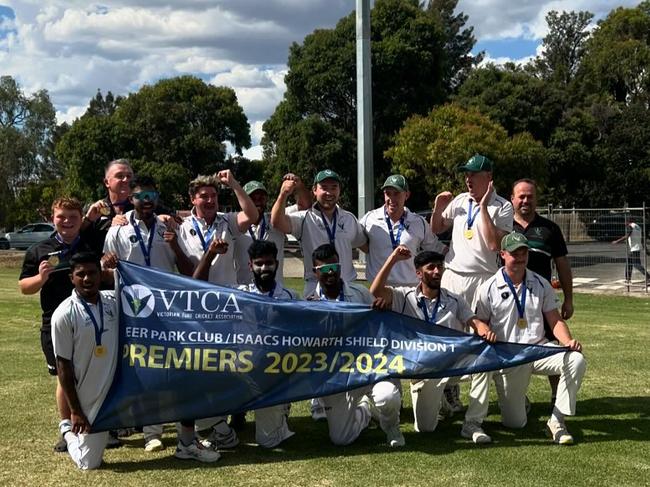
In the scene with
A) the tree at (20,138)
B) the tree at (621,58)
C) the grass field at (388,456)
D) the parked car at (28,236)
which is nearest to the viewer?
the grass field at (388,456)

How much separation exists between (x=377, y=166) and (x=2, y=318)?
915 inches

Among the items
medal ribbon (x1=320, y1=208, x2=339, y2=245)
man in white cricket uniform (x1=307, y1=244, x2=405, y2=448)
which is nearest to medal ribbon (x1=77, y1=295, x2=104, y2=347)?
man in white cricket uniform (x1=307, y1=244, x2=405, y2=448)

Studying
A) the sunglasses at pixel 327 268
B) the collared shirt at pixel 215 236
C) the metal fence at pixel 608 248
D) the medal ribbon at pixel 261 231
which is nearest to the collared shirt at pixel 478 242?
the sunglasses at pixel 327 268

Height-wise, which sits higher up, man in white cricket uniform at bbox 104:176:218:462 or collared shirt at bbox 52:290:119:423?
man in white cricket uniform at bbox 104:176:218:462

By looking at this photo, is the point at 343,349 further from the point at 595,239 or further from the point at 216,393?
the point at 595,239

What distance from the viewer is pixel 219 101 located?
42.1 meters

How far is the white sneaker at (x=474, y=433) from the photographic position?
610 cm

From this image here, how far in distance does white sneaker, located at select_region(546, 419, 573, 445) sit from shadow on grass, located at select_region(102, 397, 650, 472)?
9 cm

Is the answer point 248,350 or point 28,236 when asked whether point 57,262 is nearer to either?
point 248,350

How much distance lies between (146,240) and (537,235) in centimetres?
383

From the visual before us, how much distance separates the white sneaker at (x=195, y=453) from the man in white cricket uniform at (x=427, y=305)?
1.92 m

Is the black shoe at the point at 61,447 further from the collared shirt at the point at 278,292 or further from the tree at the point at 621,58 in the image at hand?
the tree at the point at 621,58

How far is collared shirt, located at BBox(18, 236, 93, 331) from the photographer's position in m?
6.12

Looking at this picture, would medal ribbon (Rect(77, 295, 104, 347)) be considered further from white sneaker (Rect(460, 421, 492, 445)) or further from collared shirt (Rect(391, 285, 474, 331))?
white sneaker (Rect(460, 421, 492, 445))
